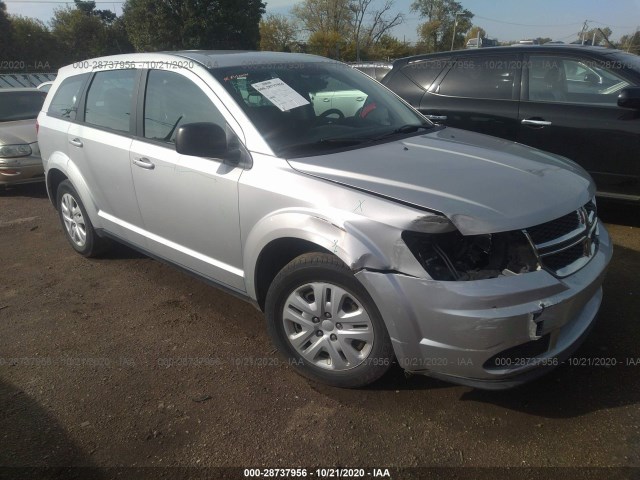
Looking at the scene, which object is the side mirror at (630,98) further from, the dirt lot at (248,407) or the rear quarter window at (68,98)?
the rear quarter window at (68,98)

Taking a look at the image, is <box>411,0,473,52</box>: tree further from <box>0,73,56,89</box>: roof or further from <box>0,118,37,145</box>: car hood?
<box>0,118,37,145</box>: car hood

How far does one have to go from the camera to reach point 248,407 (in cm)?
254

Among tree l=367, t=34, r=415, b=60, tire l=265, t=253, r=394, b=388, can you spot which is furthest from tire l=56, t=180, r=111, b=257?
tree l=367, t=34, r=415, b=60

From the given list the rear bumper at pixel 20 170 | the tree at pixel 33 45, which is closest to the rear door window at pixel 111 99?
the rear bumper at pixel 20 170

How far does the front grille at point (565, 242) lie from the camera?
2.20 metres

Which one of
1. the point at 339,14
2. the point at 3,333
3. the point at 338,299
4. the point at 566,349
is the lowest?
the point at 3,333

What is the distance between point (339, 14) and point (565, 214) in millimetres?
59223

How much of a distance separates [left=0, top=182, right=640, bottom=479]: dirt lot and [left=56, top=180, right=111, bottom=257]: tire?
36.1 inches

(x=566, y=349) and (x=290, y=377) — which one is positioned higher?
(x=566, y=349)

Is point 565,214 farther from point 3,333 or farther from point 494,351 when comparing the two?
point 3,333

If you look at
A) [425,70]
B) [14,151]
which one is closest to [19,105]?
[14,151]

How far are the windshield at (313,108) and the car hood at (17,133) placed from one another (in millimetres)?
5508

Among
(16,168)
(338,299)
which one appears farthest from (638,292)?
(16,168)

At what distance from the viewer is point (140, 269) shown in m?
4.30
